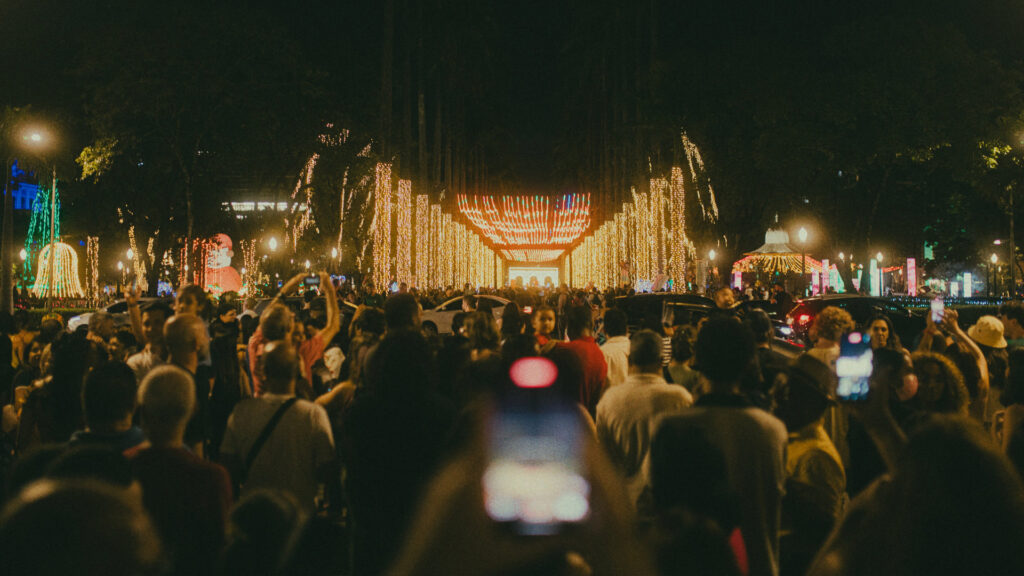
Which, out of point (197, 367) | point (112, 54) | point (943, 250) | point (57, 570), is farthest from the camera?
point (943, 250)

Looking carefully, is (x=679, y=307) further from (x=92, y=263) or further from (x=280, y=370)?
(x=92, y=263)

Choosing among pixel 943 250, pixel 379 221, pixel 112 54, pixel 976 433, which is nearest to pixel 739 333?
pixel 976 433

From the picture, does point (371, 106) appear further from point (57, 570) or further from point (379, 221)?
point (57, 570)

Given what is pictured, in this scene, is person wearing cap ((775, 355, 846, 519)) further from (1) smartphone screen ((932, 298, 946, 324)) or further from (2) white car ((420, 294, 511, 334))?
(2) white car ((420, 294, 511, 334))

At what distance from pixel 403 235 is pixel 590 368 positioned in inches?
1360

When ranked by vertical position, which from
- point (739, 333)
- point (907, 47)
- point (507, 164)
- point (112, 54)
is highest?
point (507, 164)

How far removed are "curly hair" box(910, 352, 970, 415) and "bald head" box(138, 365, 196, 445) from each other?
342 cm

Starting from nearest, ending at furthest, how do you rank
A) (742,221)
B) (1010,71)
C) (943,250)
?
(1010,71) < (742,221) < (943,250)

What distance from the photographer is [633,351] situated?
4.71 metres

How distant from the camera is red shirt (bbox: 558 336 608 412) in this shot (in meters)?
6.11

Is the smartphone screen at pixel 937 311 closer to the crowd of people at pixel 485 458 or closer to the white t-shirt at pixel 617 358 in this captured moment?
the crowd of people at pixel 485 458

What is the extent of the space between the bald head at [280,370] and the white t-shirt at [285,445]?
6 cm

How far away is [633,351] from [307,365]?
10.6ft

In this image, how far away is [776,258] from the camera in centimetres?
4959
